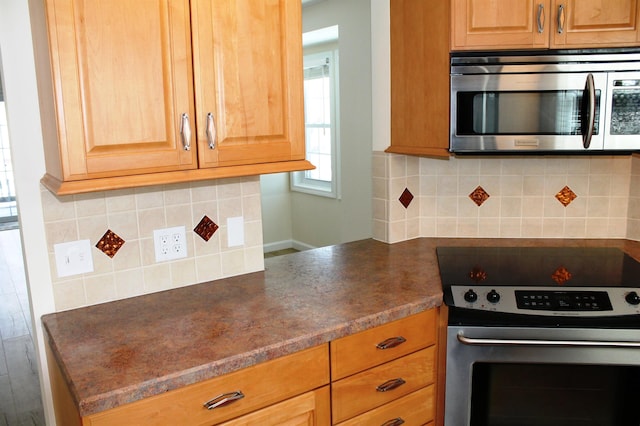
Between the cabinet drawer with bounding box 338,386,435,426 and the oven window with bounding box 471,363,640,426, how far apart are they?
0.51 ft

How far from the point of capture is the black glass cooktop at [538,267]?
6.35 feet

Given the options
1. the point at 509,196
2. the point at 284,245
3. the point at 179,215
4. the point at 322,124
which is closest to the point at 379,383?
the point at 179,215

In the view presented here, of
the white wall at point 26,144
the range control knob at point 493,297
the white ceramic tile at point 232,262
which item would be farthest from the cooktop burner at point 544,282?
the white wall at point 26,144

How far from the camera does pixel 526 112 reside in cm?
203

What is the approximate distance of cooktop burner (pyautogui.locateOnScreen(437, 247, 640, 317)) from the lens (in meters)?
1.80

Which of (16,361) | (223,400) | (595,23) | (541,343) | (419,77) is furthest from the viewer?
(16,361)

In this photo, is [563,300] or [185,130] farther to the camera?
[563,300]

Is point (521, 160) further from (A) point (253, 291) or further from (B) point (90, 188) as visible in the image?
(B) point (90, 188)

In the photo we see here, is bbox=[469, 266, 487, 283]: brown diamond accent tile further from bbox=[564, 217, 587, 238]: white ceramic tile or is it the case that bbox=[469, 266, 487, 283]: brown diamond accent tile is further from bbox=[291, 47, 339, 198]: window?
bbox=[291, 47, 339, 198]: window

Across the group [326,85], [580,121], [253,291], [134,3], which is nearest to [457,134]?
[580,121]

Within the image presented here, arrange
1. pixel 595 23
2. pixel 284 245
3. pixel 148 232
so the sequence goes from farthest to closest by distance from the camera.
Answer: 1. pixel 284 245
2. pixel 595 23
3. pixel 148 232

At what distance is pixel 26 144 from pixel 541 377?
6.03 feet

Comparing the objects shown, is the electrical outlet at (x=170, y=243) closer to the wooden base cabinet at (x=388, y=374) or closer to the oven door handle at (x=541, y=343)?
the wooden base cabinet at (x=388, y=374)

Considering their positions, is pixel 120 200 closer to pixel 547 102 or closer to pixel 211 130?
pixel 211 130
